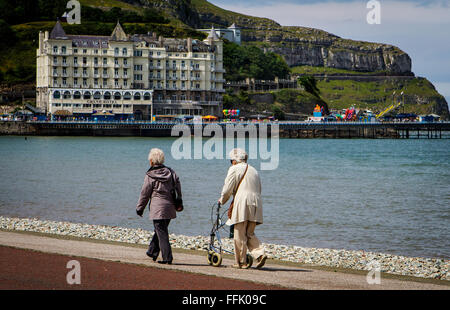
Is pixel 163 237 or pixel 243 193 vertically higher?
pixel 243 193

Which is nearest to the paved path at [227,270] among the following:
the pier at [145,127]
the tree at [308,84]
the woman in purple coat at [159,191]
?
the woman in purple coat at [159,191]

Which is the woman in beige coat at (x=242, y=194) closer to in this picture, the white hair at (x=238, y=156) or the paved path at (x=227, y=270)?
the white hair at (x=238, y=156)

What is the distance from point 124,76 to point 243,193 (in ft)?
416

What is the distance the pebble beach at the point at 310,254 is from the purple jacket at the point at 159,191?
4733 millimetres

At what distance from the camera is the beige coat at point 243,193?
1345 cm

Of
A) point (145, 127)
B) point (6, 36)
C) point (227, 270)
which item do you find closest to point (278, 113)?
point (145, 127)

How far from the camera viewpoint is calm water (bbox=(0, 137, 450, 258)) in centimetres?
2455

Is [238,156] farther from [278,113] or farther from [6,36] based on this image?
[6,36]

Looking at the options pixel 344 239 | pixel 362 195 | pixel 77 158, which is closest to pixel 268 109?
pixel 77 158

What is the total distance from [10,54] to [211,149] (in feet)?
241

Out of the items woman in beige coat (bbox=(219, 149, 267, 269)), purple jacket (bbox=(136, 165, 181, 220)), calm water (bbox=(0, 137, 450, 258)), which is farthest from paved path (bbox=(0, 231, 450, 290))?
calm water (bbox=(0, 137, 450, 258))

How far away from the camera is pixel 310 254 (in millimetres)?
18406

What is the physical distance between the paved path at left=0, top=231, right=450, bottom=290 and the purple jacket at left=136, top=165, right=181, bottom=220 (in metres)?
1.09
